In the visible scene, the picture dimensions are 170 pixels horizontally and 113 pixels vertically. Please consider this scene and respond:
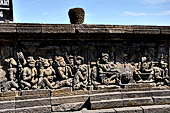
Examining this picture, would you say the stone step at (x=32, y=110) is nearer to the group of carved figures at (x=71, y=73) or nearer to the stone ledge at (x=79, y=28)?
the group of carved figures at (x=71, y=73)

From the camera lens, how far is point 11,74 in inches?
181

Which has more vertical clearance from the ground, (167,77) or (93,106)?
(167,77)

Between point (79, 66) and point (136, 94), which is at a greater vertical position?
point (79, 66)

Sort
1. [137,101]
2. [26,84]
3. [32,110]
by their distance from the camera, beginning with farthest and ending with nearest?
[137,101] → [26,84] → [32,110]

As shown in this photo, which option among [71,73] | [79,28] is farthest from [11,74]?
[79,28]

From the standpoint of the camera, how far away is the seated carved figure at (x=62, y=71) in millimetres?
4922

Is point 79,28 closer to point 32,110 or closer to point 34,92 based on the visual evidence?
point 34,92

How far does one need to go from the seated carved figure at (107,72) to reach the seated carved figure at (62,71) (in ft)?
2.61

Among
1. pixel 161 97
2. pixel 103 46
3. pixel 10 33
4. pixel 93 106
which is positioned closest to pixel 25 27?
pixel 10 33

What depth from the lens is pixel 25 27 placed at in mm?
4539

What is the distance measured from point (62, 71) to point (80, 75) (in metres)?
0.47

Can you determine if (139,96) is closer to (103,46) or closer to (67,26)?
(103,46)

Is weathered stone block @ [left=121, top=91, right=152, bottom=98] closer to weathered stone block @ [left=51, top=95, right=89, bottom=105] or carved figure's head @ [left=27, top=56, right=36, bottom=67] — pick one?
weathered stone block @ [left=51, top=95, right=89, bottom=105]

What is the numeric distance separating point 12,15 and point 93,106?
12.5 feet
